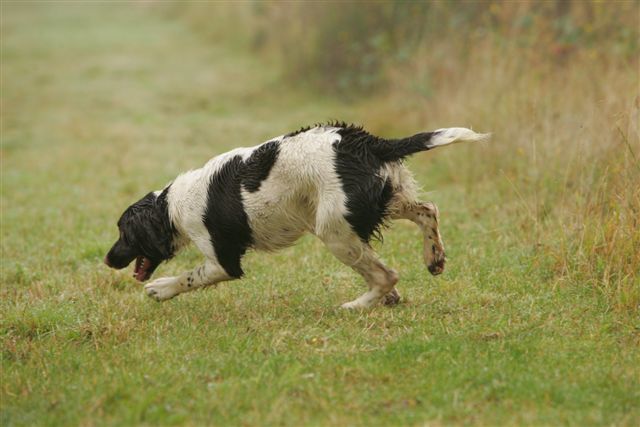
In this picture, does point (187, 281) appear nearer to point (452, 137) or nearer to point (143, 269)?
point (143, 269)

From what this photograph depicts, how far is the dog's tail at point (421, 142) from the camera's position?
495 centimetres

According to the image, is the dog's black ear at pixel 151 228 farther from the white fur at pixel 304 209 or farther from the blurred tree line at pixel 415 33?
the blurred tree line at pixel 415 33

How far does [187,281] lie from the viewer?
5.54 m

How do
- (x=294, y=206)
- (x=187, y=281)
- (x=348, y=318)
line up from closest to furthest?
1. (x=348, y=318)
2. (x=294, y=206)
3. (x=187, y=281)

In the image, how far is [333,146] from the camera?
5.11 meters

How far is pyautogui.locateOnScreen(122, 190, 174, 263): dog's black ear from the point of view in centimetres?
571

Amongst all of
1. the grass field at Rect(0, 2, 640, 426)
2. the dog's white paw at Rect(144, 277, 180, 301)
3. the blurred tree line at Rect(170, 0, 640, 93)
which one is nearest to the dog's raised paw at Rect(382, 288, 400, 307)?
the grass field at Rect(0, 2, 640, 426)

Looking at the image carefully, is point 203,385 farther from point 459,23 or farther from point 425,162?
point 459,23

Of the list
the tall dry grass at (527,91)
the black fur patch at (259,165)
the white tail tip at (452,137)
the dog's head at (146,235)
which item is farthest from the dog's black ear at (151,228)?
the tall dry grass at (527,91)

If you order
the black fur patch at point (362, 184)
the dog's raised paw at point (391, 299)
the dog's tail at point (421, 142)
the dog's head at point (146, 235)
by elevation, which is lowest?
the dog's raised paw at point (391, 299)

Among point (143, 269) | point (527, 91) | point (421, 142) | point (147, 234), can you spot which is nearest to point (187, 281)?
point (147, 234)

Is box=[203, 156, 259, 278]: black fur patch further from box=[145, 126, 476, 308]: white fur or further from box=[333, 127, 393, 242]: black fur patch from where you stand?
box=[333, 127, 393, 242]: black fur patch

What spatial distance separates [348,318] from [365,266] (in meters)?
0.34

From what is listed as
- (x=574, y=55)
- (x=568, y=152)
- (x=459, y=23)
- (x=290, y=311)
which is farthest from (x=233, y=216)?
(x=459, y=23)
